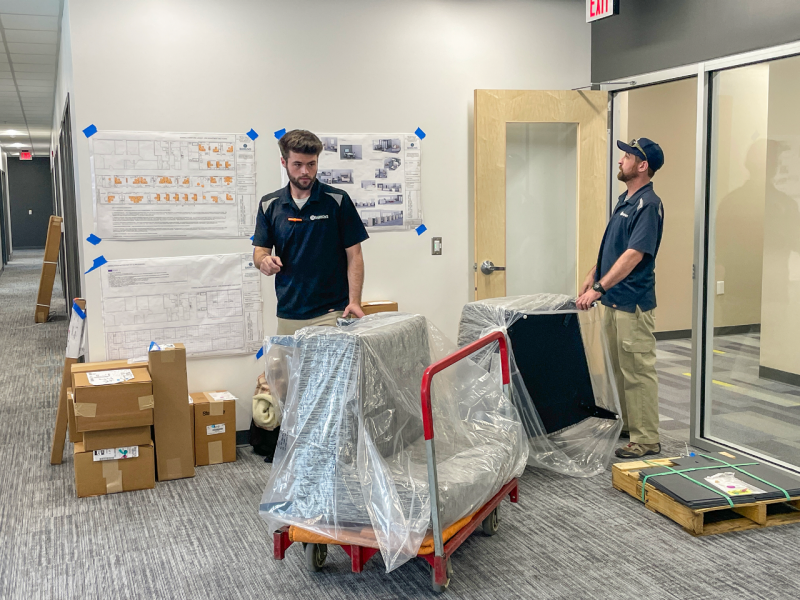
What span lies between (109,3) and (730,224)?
10.9 ft

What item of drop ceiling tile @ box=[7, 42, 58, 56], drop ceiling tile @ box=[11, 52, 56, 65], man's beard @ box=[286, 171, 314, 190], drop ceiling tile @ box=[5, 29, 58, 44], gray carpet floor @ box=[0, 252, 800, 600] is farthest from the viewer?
drop ceiling tile @ box=[11, 52, 56, 65]

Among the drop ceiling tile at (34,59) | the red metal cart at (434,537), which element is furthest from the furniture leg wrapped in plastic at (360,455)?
the drop ceiling tile at (34,59)

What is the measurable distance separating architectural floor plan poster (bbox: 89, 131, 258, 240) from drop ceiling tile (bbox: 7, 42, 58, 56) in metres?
3.22

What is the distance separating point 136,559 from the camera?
2.77m

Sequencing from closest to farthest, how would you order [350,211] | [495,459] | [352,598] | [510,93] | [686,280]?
[352,598] < [495,459] < [350,211] < [510,93] < [686,280]

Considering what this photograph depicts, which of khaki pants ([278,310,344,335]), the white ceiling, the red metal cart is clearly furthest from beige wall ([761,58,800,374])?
the white ceiling

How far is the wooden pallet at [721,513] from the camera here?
289cm

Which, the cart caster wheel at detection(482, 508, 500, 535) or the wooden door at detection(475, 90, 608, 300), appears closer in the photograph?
the cart caster wheel at detection(482, 508, 500, 535)

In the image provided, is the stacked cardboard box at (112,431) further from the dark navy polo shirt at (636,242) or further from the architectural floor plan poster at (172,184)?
the dark navy polo shirt at (636,242)

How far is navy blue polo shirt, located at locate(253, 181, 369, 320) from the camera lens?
3.33m

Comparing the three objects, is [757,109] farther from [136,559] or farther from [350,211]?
[136,559]

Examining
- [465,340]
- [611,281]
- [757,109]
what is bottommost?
[465,340]

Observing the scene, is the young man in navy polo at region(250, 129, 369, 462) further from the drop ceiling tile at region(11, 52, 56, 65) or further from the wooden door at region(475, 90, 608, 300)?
the drop ceiling tile at region(11, 52, 56, 65)

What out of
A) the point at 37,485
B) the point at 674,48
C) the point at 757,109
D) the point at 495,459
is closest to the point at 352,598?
the point at 495,459
